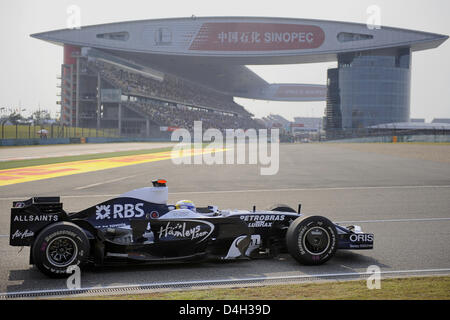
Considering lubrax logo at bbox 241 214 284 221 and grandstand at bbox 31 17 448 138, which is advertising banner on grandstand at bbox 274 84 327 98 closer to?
grandstand at bbox 31 17 448 138

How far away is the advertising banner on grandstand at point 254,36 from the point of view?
3132 inches

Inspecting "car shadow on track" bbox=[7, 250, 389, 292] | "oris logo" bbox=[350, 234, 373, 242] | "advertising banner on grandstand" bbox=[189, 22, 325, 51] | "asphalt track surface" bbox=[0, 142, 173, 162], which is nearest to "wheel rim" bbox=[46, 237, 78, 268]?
"car shadow on track" bbox=[7, 250, 389, 292]

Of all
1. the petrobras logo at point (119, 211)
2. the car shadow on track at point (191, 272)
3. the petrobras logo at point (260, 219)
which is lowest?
the car shadow on track at point (191, 272)

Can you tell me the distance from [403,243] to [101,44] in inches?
3131

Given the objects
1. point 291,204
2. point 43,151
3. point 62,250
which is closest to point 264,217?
point 62,250

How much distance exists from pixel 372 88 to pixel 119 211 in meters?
85.1

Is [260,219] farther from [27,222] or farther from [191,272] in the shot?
[27,222]

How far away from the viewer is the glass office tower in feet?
274

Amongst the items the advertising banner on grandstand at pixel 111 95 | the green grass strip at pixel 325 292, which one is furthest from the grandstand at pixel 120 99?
the green grass strip at pixel 325 292

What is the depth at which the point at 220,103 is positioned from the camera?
11056 centimetres

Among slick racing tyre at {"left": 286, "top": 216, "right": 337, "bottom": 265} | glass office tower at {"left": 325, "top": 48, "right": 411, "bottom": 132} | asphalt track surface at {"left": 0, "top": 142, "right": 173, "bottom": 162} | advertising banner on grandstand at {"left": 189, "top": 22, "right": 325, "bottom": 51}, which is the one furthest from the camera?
glass office tower at {"left": 325, "top": 48, "right": 411, "bottom": 132}

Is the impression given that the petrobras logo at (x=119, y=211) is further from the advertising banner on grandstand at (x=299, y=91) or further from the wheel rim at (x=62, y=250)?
the advertising banner on grandstand at (x=299, y=91)

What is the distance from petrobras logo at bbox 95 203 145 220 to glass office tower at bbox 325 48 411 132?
83058 millimetres

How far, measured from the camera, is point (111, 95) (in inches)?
2913
